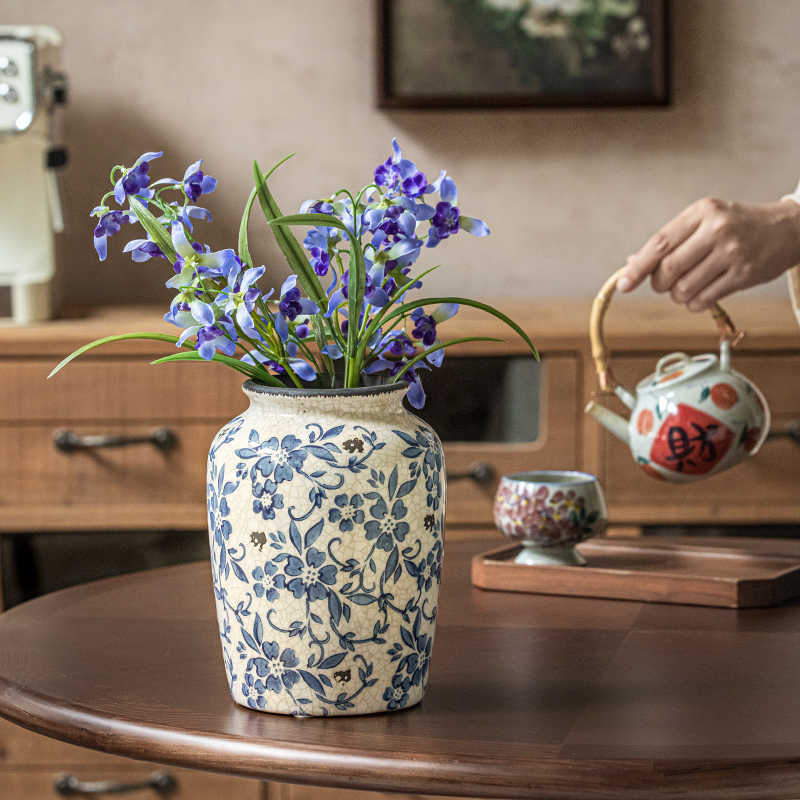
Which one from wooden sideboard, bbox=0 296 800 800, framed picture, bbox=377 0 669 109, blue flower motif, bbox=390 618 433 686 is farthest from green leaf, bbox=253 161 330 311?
framed picture, bbox=377 0 669 109

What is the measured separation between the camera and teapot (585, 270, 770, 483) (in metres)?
1.31

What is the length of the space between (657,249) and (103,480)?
3.63ft

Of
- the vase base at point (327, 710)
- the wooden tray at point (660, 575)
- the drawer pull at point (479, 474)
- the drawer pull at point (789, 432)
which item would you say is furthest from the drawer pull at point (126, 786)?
the vase base at point (327, 710)

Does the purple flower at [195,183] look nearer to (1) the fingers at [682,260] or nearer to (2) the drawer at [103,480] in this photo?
(1) the fingers at [682,260]

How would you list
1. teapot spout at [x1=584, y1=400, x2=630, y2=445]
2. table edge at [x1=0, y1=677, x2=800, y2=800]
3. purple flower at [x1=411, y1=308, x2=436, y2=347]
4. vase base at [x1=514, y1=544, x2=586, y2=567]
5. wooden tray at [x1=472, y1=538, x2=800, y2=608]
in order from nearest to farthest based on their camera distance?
1. table edge at [x1=0, y1=677, x2=800, y2=800]
2. purple flower at [x1=411, y1=308, x2=436, y2=347]
3. wooden tray at [x1=472, y1=538, x2=800, y2=608]
4. vase base at [x1=514, y1=544, x2=586, y2=567]
5. teapot spout at [x1=584, y1=400, x2=630, y2=445]

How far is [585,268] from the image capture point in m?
2.65

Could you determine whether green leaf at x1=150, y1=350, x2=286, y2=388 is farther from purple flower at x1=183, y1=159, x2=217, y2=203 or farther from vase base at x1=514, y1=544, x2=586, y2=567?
vase base at x1=514, y1=544, x2=586, y2=567

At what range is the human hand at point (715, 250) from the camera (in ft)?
4.80

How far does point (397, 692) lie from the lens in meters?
0.89

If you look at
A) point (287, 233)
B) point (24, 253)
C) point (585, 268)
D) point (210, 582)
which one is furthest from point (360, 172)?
point (287, 233)

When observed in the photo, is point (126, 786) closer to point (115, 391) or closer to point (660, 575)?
point (115, 391)

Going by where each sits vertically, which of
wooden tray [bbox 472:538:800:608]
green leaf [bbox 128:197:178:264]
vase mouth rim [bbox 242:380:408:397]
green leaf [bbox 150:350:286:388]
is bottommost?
wooden tray [bbox 472:538:800:608]

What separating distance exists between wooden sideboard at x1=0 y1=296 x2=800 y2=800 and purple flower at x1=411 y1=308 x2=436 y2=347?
120cm

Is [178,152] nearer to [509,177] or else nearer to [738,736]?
[509,177]
